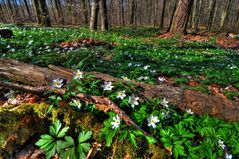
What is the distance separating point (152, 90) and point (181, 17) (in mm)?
12875

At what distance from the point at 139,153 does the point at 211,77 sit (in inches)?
165

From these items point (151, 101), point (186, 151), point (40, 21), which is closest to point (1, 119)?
point (151, 101)

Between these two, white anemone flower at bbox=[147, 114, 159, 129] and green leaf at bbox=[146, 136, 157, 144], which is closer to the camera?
green leaf at bbox=[146, 136, 157, 144]

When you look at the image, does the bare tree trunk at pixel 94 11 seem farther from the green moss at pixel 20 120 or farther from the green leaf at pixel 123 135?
the green leaf at pixel 123 135

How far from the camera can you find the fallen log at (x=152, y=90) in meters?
2.80

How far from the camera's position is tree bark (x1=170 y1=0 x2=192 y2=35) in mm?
14023

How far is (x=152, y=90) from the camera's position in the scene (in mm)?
2926

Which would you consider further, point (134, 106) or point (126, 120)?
point (134, 106)

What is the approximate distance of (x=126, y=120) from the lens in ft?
7.77

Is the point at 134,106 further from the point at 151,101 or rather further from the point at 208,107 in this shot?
the point at 208,107

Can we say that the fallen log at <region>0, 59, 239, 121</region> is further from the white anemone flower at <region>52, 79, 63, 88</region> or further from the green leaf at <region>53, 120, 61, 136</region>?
the green leaf at <region>53, 120, 61, 136</region>

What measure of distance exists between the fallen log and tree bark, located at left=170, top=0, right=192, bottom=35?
1217cm

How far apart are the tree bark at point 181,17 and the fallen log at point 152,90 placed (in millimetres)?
12170

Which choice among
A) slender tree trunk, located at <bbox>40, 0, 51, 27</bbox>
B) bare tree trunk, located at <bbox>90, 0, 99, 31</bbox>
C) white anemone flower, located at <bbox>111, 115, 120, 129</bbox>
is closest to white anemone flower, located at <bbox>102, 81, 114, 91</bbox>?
white anemone flower, located at <bbox>111, 115, 120, 129</bbox>
